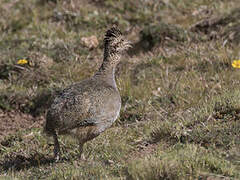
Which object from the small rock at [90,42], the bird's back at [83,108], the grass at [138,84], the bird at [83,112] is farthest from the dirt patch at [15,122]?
the small rock at [90,42]

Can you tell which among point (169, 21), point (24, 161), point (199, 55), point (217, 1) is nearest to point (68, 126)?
point (24, 161)

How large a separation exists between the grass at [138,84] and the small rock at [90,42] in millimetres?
123

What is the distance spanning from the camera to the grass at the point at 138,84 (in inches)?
219

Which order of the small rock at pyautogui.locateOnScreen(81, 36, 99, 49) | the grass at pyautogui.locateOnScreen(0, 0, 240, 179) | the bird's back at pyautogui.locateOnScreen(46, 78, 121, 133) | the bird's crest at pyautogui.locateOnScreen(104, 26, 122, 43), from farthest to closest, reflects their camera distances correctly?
the small rock at pyautogui.locateOnScreen(81, 36, 99, 49) < the bird's crest at pyautogui.locateOnScreen(104, 26, 122, 43) < the bird's back at pyautogui.locateOnScreen(46, 78, 121, 133) < the grass at pyautogui.locateOnScreen(0, 0, 240, 179)

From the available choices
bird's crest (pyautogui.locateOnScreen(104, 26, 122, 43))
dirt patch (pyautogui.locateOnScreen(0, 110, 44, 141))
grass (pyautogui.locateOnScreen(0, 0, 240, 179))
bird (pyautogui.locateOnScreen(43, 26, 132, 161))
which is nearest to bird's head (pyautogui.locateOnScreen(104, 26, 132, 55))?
bird's crest (pyautogui.locateOnScreen(104, 26, 122, 43))

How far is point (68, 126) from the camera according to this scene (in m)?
5.93

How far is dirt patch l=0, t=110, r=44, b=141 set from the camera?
8.36 meters

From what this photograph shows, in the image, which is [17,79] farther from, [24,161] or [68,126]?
[68,126]

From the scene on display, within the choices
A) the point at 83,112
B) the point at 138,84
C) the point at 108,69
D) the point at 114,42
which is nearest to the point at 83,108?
the point at 83,112

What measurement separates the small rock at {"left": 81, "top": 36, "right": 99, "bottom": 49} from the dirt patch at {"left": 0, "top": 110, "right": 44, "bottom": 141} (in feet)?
7.90

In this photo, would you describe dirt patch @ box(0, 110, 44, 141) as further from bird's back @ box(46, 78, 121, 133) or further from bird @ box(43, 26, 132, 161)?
bird's back @ box(46, 78, 121, 133)

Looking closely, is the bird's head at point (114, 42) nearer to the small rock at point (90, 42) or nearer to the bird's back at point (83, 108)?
the bird's back at point (83, 108)

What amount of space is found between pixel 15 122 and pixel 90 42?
2793mm

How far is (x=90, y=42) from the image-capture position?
1039cm
